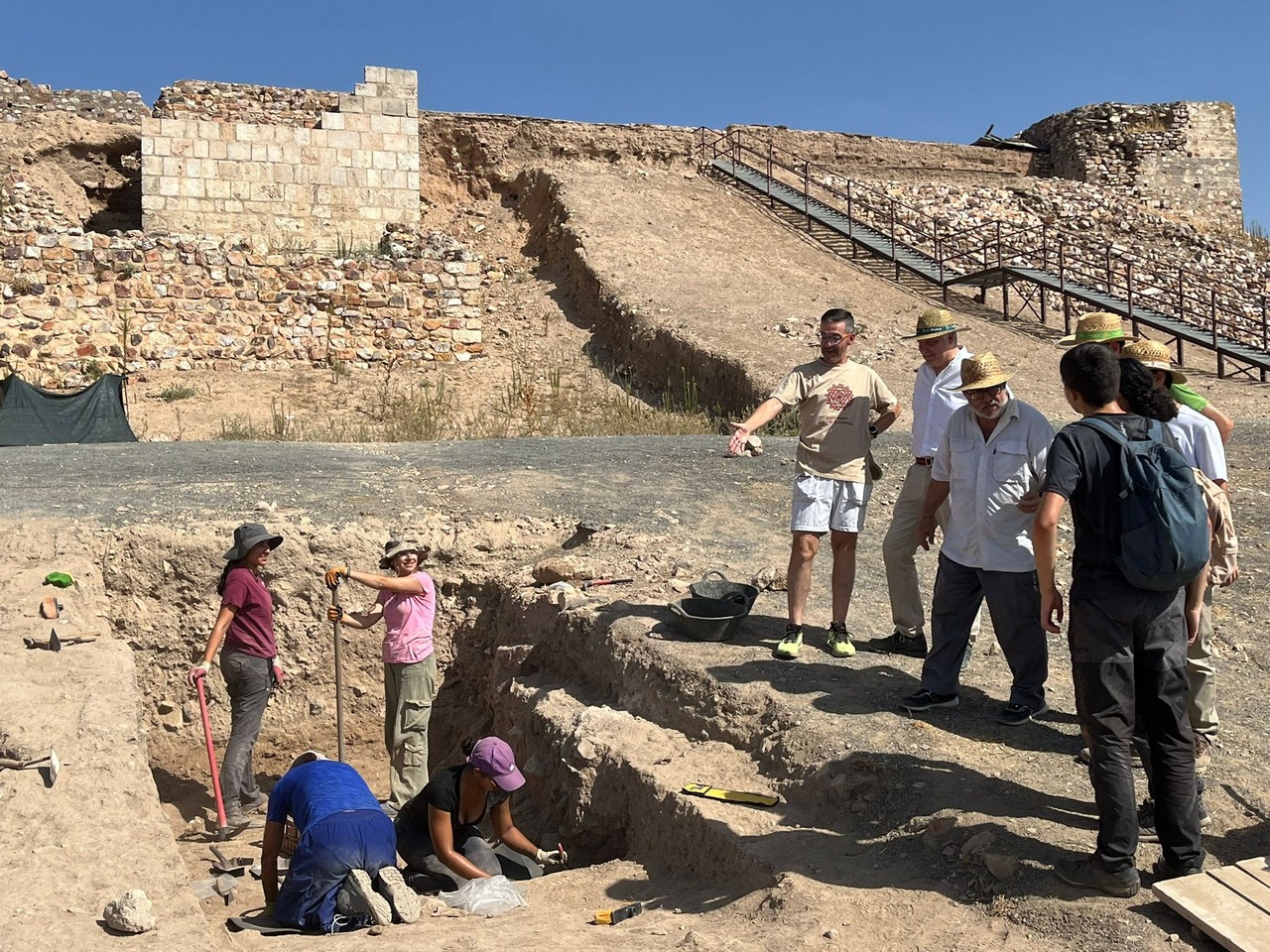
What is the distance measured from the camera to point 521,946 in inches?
153

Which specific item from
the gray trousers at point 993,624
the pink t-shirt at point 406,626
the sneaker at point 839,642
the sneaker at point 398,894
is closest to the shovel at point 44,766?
the sneaker at point 398,894

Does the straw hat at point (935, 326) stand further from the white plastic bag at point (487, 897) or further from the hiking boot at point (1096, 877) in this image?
the white plastic bag at point (487, 897)

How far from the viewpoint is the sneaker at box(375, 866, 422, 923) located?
13.9 feet

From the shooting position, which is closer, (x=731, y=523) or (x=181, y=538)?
(x=181, y=538)

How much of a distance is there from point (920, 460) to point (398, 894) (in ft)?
10.7

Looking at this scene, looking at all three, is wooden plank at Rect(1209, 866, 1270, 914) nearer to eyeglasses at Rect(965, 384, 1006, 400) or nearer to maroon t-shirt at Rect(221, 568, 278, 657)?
eyeglasses at Rect(965, 384, 1006, 400)

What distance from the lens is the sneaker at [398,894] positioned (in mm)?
4223

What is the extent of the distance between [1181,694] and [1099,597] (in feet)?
1.39

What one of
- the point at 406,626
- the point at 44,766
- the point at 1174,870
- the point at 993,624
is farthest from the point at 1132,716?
the point at 44,766

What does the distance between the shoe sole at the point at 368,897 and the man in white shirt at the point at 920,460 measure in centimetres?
292

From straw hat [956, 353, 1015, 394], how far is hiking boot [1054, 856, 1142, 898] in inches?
73.7

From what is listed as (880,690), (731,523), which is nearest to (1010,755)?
(880,690)

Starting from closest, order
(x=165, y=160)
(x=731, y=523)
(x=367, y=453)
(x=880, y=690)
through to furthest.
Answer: (x=880, y=690)
(x=731, y=523)
(x=367, y=453)
(x=165, y=160)

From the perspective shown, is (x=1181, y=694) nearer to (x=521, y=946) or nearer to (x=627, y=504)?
(x=521, y=946)
